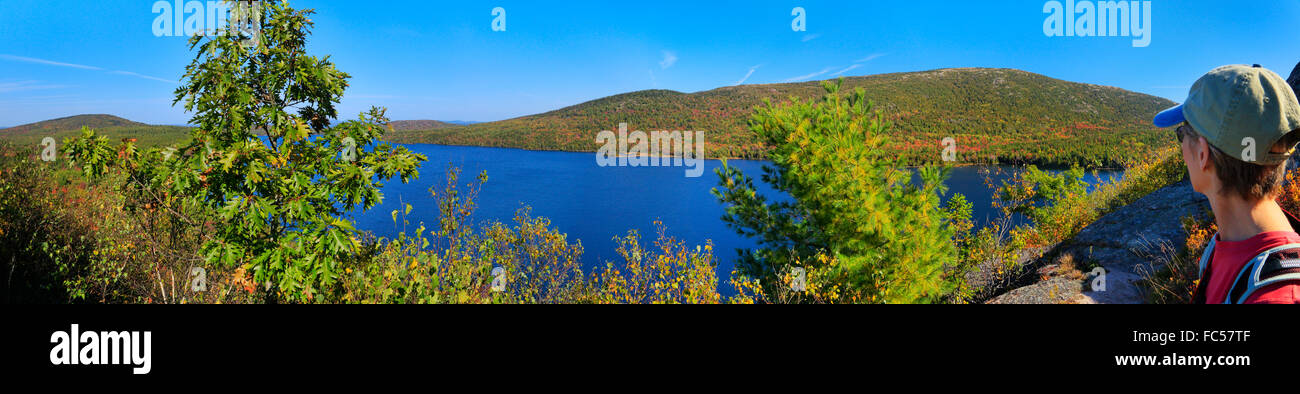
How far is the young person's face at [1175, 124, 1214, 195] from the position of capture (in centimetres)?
145

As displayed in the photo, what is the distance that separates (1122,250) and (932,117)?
84193mm

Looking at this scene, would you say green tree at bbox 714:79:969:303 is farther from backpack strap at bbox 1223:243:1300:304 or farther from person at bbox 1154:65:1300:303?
backpack strap at bbox 1223:243:1300:304

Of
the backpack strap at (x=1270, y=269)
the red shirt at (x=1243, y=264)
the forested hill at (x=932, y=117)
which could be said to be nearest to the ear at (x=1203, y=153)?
the red shirt at (x=1243, y=264)

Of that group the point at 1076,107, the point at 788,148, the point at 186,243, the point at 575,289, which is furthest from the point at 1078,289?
the point at 1076,107

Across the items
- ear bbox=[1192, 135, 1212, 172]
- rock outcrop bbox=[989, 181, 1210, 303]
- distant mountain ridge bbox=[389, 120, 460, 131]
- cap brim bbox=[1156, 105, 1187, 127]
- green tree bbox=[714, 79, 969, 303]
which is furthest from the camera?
distant mountain ridge bbox=[389, 120, 460, 131]

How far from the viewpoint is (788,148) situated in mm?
11297

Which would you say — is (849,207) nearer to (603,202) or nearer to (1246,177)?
(1246,177)

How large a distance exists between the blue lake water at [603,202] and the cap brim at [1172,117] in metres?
17.0

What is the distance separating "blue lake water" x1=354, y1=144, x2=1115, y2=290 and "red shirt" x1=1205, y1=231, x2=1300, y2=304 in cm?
1731

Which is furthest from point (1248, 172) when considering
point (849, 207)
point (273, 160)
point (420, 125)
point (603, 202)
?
point (420, 125)

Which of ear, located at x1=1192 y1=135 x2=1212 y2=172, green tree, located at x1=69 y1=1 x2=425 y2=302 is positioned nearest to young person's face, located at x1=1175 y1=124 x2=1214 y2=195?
ear, located at x1=1192 y1=135 x2=1212 y2=172

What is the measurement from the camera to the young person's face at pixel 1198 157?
1446mm
